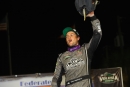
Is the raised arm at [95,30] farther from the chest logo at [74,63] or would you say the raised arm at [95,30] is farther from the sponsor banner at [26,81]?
the sponsor banner at [26,81]

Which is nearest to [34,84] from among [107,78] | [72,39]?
[107,78]

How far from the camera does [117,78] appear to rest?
20.6ft

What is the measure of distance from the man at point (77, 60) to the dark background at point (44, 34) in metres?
9.12

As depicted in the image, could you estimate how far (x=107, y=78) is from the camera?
6.27m

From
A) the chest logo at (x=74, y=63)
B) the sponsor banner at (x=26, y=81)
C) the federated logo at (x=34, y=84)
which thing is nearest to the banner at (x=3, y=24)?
the sponsor banner at (x=26, y=81)

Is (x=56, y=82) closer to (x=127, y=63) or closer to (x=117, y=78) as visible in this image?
(x=117, y=78)

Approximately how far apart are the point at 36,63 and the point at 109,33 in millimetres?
4638

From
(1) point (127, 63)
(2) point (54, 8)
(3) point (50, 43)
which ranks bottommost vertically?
Result: (1) point (127, 63)

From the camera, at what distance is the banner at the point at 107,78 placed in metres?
6.23

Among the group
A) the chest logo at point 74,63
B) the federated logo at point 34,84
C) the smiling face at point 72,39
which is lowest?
the federated logo at point 34,84

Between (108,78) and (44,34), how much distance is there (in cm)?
793

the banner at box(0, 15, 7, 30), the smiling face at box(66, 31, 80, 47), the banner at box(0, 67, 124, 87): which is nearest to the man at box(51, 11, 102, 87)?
the smiling face at box(66, 31, 80, 47)

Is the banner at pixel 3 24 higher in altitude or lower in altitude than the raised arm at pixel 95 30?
higher

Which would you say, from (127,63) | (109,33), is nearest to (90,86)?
(127,63)
